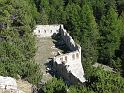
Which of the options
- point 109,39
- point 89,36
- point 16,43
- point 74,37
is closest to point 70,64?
point 16,43

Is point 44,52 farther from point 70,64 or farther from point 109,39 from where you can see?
point 109,39

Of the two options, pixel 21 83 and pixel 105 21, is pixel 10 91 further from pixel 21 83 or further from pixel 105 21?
pixel 105 21

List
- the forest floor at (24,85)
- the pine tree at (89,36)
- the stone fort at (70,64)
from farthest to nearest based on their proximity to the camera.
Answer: the pine tree at (89,36)
the stone fort at (70,64)
the forest floor at (24,85)

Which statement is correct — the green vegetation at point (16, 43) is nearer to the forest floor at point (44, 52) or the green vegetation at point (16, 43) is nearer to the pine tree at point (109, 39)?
the forest floor at point (44, 52)

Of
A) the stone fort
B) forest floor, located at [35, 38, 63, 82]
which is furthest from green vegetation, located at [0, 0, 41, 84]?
the stone fort

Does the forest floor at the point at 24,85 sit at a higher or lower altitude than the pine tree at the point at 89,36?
higher

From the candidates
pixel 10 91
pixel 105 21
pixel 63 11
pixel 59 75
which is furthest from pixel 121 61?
pixel 10 91

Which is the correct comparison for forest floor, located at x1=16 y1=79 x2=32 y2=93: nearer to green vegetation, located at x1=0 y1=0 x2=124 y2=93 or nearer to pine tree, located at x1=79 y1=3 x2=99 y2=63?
green vegetation, located at x1=0 y1=0 x2=124 y2=93

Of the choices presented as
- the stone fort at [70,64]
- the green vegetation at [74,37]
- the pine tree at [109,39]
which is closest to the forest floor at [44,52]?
the stone fort at [70,64]
